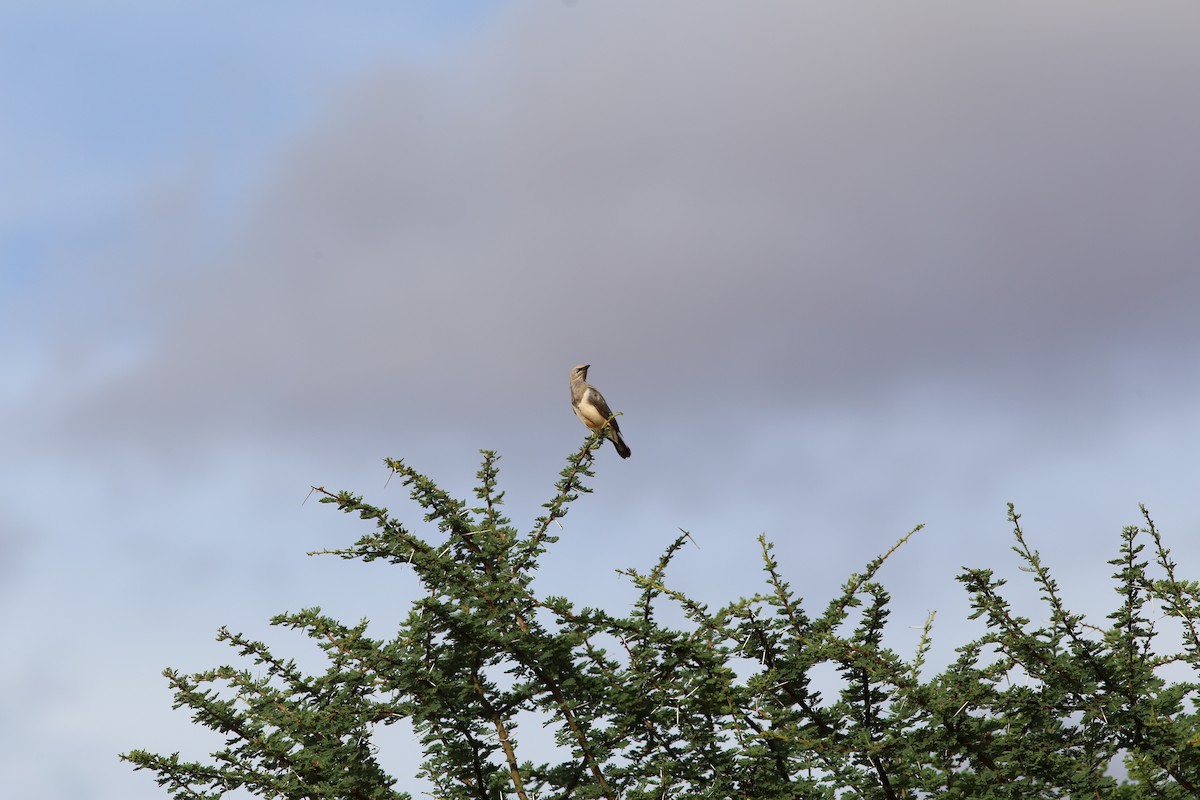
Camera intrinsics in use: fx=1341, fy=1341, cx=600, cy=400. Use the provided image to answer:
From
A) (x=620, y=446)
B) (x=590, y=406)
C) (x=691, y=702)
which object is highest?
(x=590, y=406)

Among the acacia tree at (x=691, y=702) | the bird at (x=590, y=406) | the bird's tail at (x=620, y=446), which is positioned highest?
the bird at (x=590, y=406)

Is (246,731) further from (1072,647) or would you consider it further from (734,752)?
(1072,647)

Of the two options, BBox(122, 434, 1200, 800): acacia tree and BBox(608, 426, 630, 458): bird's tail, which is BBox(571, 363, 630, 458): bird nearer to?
BBox(608, 426, 630, 458): bird's tail

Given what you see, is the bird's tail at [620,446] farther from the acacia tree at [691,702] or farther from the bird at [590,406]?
the acacia tree at [691,702]

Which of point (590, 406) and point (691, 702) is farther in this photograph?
point (590, 406)

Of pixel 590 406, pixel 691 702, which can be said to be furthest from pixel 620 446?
pixel 691 702

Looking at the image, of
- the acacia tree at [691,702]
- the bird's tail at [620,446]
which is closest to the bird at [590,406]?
the bird's tail at [620,446]

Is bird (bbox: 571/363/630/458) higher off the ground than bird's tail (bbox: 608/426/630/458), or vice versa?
bird (bbox: 571/363/630/458)

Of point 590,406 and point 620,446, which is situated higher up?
point 590,406

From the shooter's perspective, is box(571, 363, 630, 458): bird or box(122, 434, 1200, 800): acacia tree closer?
box(122, 434, 1200, 800): acacia tree

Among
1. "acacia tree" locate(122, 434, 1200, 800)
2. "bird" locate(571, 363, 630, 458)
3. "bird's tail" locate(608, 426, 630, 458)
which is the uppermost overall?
"bird" locate(571, 363, 630, 458)

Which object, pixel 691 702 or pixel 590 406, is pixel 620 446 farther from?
pixel 691 702

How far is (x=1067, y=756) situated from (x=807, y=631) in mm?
1850

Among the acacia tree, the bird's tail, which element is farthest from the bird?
the acacia tree
